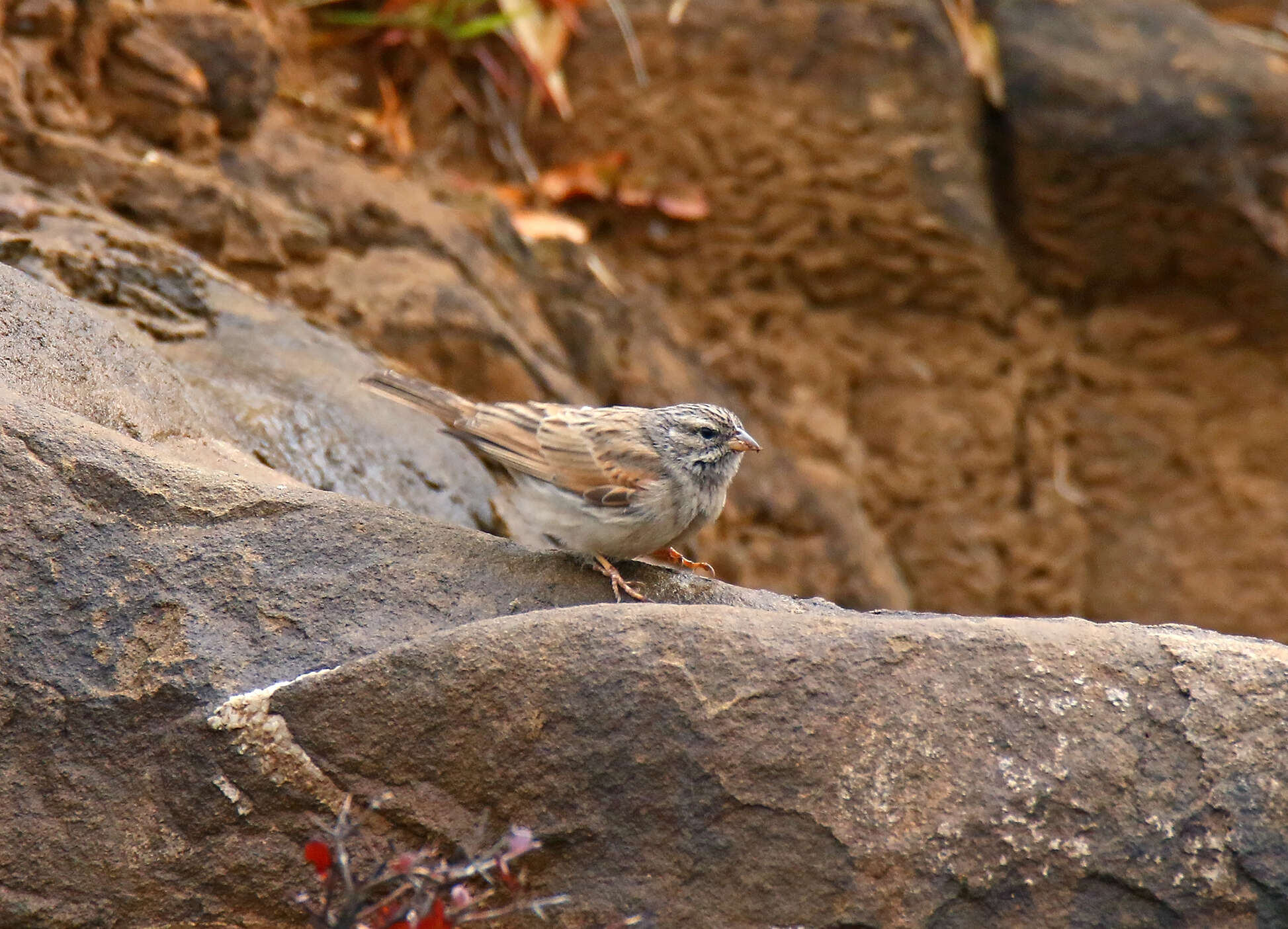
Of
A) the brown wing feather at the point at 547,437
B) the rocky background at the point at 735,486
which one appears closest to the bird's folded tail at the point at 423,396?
the brown wing feather at the point at 547,437

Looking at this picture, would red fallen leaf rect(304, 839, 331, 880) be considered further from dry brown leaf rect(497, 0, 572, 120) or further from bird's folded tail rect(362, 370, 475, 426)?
dry brown leaf rect(497, 0, 572, 120)

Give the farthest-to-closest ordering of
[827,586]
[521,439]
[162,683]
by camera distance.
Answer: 1. [827,586]
2. [521,439]
3. [162,683]

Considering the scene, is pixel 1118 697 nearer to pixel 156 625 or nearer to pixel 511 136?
pixel 156 625

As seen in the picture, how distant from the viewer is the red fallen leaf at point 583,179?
9.58 m

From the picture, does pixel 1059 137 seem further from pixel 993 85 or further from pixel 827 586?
pixel 827 586

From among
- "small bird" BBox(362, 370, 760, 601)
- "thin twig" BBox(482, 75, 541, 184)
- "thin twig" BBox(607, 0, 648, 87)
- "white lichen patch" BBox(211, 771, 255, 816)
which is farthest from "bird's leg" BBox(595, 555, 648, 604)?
"thin twig" BBox(607, 0, 648, 87)

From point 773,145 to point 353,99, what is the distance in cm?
298

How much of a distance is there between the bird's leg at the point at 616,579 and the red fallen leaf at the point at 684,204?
17.7 ft

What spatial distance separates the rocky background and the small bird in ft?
0.79

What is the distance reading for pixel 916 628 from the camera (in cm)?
360

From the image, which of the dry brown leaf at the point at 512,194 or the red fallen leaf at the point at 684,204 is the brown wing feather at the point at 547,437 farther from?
the red fallen leaf at the point at 684,204

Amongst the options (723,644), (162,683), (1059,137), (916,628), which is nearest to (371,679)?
(162,683)

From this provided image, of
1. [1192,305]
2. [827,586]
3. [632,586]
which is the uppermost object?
[632,586]

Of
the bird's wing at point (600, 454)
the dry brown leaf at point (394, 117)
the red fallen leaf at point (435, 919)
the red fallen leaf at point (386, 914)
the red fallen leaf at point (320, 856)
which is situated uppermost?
the dry brown leaf at point (394, 117)
